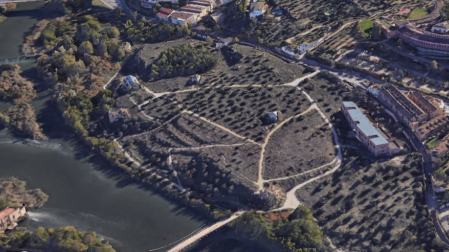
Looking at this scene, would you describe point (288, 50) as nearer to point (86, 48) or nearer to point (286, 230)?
point (86, 48)

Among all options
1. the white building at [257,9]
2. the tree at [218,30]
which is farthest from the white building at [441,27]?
the tree at [218,30]

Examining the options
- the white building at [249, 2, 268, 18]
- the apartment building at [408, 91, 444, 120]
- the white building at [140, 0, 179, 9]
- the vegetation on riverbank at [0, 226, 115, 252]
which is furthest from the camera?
the white building at [140, 0, 179, 9]

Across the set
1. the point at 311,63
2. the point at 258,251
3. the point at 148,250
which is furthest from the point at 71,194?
the point at 311,63

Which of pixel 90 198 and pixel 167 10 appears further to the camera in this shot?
pixel 167 10

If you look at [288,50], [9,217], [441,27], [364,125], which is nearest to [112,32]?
[288,50]

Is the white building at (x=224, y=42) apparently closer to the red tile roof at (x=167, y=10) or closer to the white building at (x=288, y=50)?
the white building at (x=288, y=50)

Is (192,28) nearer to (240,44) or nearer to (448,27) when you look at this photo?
(240,44)

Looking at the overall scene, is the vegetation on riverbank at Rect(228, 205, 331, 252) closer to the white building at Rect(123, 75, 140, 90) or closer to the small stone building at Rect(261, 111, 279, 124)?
the small stone building at Rect(261, 111, 279, 124)

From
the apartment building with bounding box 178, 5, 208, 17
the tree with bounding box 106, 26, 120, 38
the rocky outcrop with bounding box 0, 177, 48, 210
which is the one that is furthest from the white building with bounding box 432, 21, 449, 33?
the rocky outcrop with bounding box 0, 177, 48, 210
